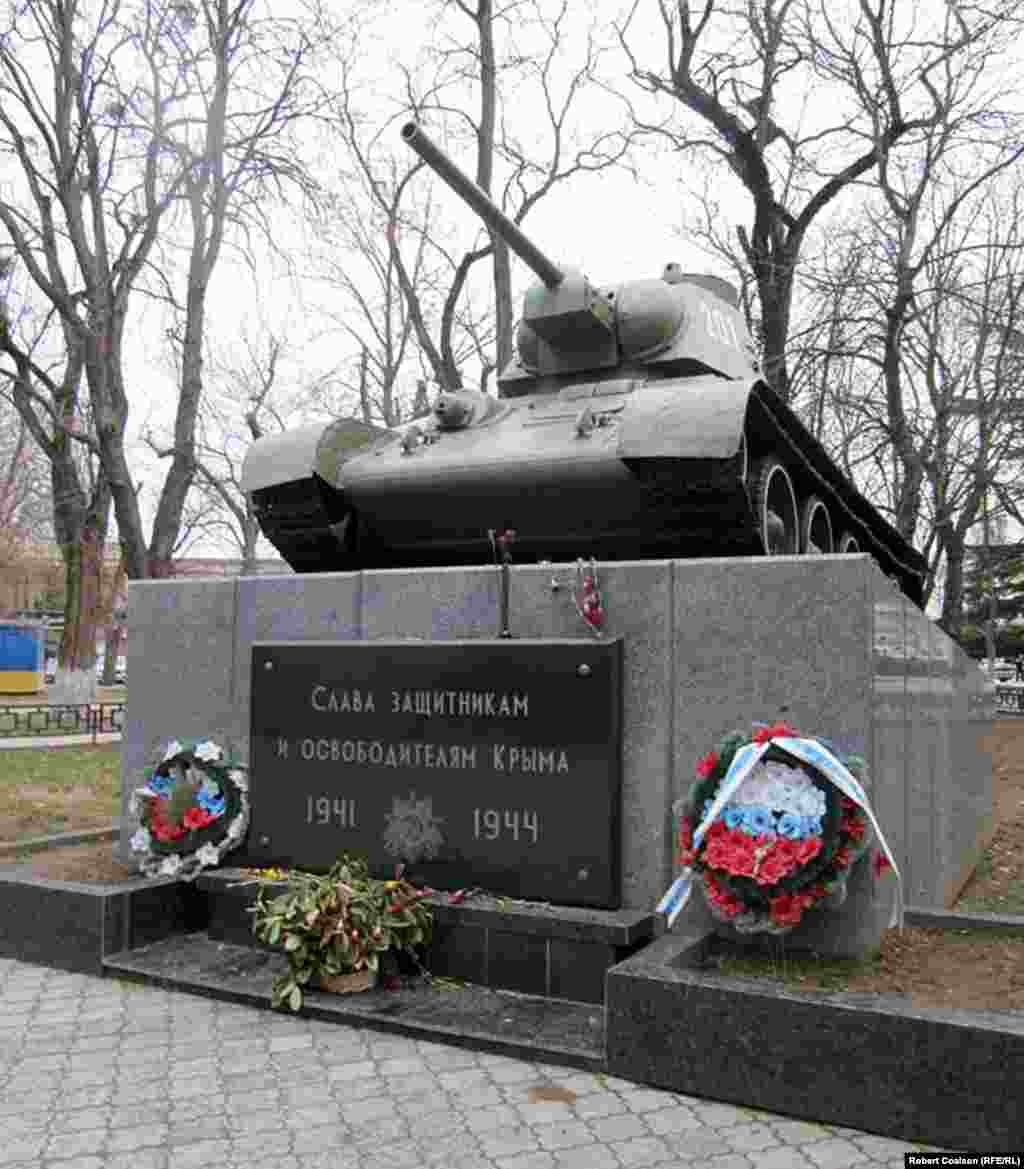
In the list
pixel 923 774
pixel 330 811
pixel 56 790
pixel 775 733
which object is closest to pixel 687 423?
pixel 775 733

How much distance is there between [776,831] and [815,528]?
14.5ft

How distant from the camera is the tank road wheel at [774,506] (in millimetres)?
6641

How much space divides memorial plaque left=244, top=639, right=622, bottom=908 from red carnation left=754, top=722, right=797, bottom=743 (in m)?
0.73

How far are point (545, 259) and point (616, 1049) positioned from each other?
5183 mm

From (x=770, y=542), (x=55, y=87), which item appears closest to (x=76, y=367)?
(x=55, y=87)

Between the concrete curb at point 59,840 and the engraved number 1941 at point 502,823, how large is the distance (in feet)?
10.7

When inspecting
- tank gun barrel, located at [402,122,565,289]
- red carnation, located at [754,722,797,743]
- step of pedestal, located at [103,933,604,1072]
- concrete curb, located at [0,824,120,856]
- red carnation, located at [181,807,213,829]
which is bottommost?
step of pedestal, located at [103,933,604,1072]

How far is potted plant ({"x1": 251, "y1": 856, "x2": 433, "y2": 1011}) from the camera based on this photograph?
498cm

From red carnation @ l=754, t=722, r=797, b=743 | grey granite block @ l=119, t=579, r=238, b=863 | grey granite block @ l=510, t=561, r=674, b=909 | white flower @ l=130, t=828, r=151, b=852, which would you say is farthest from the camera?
grey granite block @ l=119, t=579, r=238, b=863

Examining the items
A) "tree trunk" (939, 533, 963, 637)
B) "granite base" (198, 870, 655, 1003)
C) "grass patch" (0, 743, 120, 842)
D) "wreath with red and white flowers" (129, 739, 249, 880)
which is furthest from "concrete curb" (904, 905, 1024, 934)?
"tree trunk" (939, 533, 963, 637)

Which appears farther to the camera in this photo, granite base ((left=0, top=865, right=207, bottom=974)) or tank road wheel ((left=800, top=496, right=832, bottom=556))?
tank road wheel ((left=800, top=496, right=832, bottom=556))

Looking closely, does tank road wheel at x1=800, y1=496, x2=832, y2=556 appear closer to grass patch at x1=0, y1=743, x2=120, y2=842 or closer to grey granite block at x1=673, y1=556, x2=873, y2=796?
grey granite block at x1=673, y1=556, x2=873, y2=796

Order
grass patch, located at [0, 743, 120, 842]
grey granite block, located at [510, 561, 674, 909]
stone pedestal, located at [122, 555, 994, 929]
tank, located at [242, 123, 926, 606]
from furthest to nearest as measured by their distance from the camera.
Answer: grass patch, located at [0, 743, 120, 842], tank, located at [242, 123, 926, 606], grey granite block, located at [510, 561, 674, 909], stone pedestal, located at [122, 555, 994, 929]

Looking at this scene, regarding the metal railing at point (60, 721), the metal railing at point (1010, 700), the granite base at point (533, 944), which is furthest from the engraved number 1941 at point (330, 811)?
the metal railing at point (1010, 700)
